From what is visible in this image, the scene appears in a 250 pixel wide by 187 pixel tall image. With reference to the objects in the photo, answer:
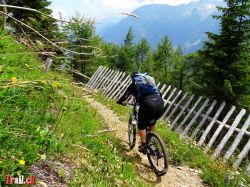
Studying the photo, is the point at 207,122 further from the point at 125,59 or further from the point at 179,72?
the point at 179,72

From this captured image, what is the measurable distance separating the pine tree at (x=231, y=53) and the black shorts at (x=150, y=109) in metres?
11.0

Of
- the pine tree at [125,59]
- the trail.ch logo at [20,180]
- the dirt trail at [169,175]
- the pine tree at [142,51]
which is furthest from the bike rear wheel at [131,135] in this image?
the pine tree at [142,51]

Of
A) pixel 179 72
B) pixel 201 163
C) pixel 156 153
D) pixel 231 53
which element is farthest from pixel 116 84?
pixel 179 72

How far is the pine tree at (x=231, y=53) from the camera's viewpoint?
16.6 metres

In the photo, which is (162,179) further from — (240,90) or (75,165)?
(240,90)

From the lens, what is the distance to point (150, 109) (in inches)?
237

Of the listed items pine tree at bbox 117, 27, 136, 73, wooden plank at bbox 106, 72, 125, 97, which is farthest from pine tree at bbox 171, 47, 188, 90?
wooden plank at bbox 106, 72, 125, 97

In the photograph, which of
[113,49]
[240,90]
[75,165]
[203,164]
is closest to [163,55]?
[113,49]

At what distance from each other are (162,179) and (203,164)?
1861mm

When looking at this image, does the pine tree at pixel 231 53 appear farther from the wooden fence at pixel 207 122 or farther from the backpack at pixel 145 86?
the backpack at pixel 145 86

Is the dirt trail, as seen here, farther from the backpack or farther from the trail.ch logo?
the trail.ch logo

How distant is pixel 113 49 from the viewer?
55812 mm

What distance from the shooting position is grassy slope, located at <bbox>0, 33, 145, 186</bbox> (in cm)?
313

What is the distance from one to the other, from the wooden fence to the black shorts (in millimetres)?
850
